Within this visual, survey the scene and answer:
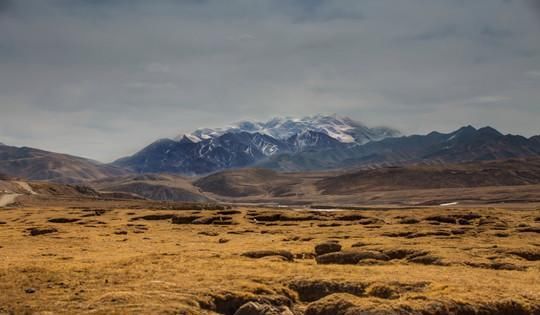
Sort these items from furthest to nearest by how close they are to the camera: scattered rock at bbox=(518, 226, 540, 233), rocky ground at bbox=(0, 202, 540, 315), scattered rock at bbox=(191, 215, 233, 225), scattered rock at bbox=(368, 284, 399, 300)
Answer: scattered rock at bbox=(191, 215, 233, 225)
scattered rock at bbox=(518, 226, 540, 233)
scattered rock at bbox=(368, 284, 399, 300)
rocky ground at bbox=(0, 202, 540, 315)

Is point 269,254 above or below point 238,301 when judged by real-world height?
below

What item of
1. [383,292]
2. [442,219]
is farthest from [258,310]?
[442,219]

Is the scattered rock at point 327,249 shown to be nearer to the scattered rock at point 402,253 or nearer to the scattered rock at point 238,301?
the scattered rock at point 402,253

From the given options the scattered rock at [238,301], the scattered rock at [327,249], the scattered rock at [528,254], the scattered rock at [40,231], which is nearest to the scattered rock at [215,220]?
the scattered rock at [40,231]

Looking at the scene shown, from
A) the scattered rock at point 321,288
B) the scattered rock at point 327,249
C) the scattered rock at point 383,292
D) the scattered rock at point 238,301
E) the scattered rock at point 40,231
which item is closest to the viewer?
the scattered rock at point 238,301

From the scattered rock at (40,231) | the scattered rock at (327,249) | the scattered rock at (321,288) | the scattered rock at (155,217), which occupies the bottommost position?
the scattered rock at (155,217)

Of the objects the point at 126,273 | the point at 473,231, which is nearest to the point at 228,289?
the point at 126,273

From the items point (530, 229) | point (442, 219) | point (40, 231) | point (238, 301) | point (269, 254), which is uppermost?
point (238, 301)

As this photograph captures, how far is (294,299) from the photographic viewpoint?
29562mm

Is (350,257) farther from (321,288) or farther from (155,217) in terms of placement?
(155,217)

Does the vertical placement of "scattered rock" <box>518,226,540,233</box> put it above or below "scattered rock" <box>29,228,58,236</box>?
above

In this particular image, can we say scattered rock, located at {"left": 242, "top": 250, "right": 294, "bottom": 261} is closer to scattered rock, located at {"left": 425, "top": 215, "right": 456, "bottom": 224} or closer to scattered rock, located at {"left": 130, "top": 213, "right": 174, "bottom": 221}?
scattered rock, located at {"left": 425, "top": 215, "right": 456, "bottom": 224}

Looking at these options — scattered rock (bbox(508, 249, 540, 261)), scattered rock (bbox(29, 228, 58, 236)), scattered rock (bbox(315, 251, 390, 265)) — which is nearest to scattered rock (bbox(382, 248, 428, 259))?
scattered rock (bbox(315, 251, 390, 265))

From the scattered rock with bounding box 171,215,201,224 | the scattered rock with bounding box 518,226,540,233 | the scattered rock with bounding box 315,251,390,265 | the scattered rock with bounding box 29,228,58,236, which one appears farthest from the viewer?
the scattered rock with bounding box 171,215,201,224
